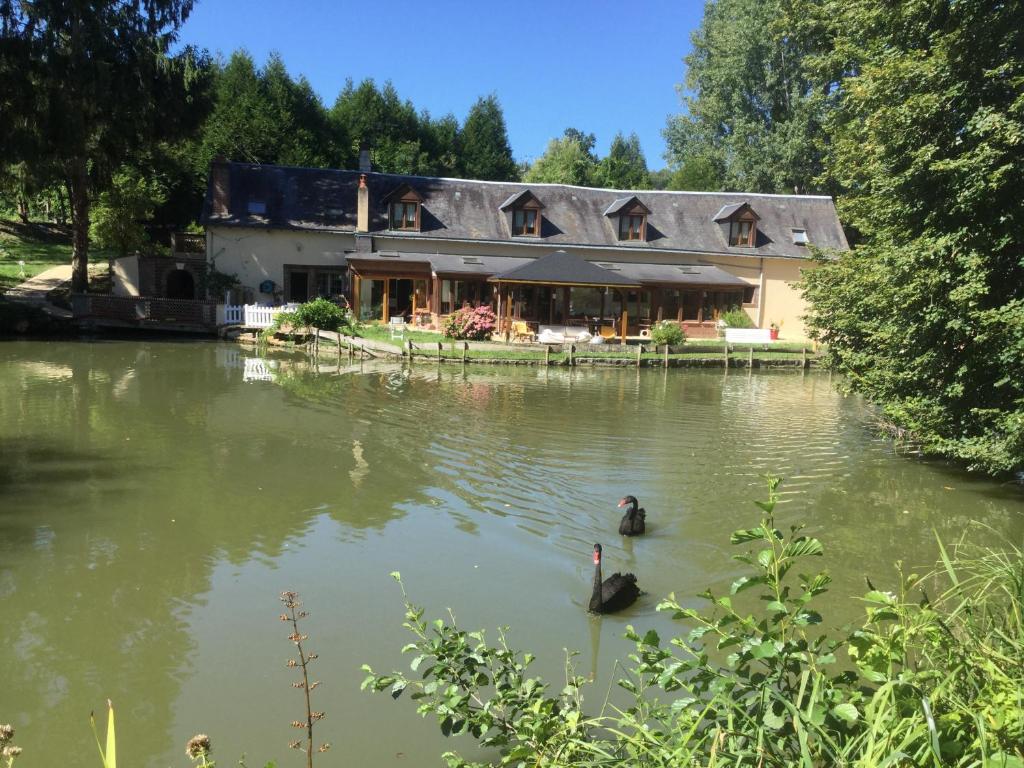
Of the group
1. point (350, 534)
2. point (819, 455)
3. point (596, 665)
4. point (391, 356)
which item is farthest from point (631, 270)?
point (596, 665)

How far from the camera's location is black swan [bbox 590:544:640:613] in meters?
7.06

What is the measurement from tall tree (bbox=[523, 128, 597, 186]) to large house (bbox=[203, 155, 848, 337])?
19.0 metres

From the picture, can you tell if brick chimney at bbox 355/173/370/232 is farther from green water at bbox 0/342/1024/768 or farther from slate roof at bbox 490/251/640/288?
green water at bbox 0/342/1024/768

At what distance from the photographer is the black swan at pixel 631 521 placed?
9156 millimetres

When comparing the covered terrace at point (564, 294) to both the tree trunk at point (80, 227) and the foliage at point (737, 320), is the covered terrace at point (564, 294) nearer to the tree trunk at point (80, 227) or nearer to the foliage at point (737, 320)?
the foliage at point (737, 320)

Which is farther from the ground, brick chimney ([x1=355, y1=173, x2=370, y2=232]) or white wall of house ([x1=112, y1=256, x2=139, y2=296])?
brick chimney ([x1=355, y1=173, x2=370, y2=232])

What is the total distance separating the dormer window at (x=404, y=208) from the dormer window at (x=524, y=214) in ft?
13.8

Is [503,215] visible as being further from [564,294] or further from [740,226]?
[740,226]

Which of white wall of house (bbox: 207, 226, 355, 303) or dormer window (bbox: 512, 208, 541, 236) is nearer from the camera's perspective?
white wall of house (bbox: 207, 226, 355, 303)

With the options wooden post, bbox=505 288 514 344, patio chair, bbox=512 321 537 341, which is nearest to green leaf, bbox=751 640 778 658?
wooden post, bbox=505 288 514 344

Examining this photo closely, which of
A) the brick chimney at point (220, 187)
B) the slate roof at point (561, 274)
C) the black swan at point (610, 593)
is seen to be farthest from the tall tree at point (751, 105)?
the black swan at point (610, 593)

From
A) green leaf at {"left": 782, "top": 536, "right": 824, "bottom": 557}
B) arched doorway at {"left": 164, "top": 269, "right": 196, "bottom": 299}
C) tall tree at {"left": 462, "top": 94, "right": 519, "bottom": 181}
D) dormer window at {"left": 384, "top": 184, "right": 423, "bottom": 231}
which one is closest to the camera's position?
green leaf at {"left": 782, "top": 536, "right": 824, "bottom": 557}

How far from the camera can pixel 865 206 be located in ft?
47.4

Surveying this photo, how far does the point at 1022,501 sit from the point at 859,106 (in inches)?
264
